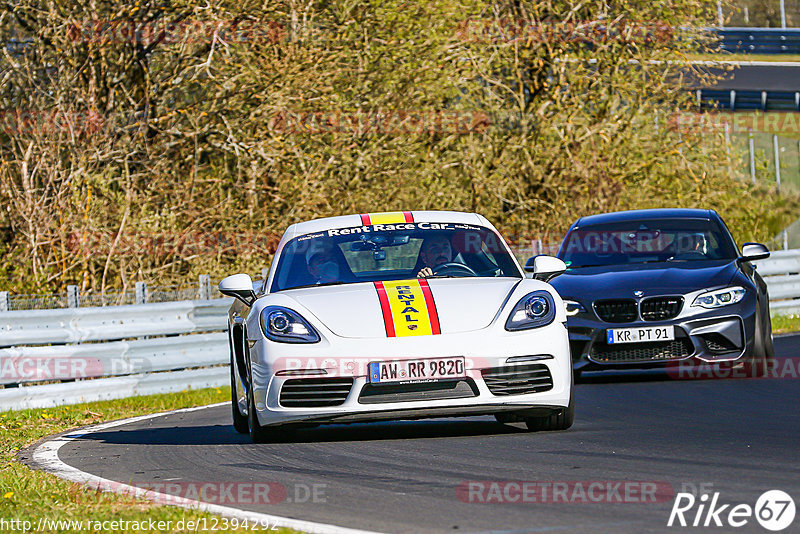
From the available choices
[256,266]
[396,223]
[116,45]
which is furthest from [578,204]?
[396,223]

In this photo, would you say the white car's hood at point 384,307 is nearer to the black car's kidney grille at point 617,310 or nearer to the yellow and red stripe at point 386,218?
the yellow and red stripe at point 386,218

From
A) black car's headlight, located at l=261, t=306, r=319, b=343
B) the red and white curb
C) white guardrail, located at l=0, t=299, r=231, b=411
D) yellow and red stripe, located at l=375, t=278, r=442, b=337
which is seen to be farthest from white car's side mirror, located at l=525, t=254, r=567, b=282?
white guardrail, located at l=0, t=299, r=231, b=411

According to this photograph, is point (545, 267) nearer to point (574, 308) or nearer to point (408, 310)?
point (408, 310)

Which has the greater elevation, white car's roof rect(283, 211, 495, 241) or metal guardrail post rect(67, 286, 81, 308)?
white car's roof rect(283, 211, 495, 241)

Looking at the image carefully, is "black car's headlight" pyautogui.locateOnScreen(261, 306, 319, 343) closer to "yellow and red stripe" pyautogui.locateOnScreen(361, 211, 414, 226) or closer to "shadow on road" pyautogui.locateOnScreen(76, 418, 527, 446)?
"shadow on road" pyautogui.locateOnScreen(76, 418, 527, 446)

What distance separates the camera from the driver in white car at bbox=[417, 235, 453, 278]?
900 cm

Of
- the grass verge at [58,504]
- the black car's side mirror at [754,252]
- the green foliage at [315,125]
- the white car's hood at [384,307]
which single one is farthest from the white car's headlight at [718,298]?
the green foliage at [315,125]

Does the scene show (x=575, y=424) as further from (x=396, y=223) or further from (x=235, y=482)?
(x=235, y=482)

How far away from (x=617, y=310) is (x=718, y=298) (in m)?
0.85

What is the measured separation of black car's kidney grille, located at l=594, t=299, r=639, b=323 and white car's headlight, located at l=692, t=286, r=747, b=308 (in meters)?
0.52

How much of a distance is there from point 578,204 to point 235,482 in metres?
19.6

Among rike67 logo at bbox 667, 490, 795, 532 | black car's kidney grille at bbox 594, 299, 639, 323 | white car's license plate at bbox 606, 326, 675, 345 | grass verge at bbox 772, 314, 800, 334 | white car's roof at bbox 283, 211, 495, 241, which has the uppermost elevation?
white car's roof at bbox 283, 211, 495, 241

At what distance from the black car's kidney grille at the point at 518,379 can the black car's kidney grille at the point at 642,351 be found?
11.8ft

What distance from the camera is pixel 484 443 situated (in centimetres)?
794
